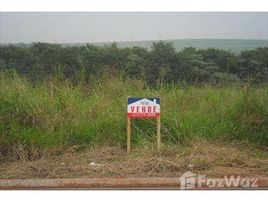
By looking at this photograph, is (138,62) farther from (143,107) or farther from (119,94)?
(143,107)

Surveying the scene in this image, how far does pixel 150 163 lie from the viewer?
5.16 metres

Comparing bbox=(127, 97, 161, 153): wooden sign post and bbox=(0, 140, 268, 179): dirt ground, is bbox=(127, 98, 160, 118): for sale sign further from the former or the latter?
bbox=(0, 140, 268, 179): dirt ground

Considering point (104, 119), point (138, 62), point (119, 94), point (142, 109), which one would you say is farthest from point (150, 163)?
point (138, 62)

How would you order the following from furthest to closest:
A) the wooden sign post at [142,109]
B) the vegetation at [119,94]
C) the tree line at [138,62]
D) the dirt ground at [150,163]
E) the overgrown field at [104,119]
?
the tree line at [138,62]
the vegetation at [119,94]
the overgrown field at [104,119]
the wooden sign post at [142,109]
the dirt ground at [150,163]

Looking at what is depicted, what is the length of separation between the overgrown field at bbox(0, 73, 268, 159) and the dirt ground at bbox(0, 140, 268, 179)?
0.71 feet

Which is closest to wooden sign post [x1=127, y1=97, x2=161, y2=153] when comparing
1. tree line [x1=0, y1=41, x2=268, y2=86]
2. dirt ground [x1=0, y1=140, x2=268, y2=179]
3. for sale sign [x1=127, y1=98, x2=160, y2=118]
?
for sale sign [x1=127, y1=98, x2=160, y2=118]

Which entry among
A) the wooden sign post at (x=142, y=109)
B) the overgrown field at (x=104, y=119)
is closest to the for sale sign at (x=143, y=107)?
the wooden sign post at (x=142, y=109)

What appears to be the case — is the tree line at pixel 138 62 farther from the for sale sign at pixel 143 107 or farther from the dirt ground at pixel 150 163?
the dirt ground at pixel 150 163

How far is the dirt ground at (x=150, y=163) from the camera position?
16.3ft

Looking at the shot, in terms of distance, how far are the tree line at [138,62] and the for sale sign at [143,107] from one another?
1.82 meters

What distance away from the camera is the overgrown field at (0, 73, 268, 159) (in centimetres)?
578

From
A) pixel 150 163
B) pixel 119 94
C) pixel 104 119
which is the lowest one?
pixel 150 163

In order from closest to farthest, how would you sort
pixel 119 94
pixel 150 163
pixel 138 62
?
pixel 150 163, pixel 119 94, pixel 138 62

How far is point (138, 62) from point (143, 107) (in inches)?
88.0
